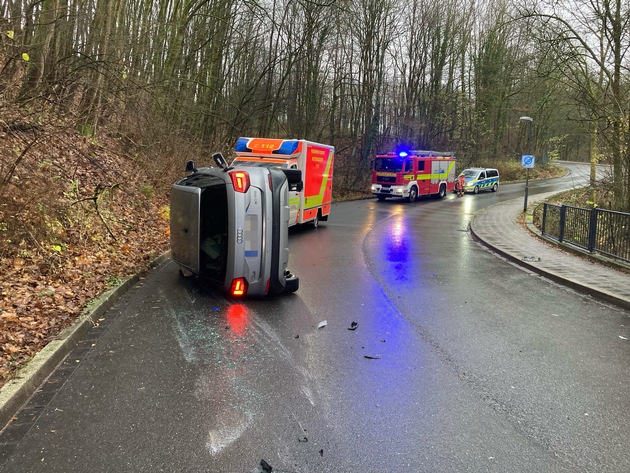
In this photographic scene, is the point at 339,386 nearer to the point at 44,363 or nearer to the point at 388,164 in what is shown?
the point at 44,363

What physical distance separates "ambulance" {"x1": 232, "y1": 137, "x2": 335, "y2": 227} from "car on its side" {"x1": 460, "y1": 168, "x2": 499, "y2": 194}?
2480 centimetres

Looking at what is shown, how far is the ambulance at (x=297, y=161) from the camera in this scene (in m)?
15.8

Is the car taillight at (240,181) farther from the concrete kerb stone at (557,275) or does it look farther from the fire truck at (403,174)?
the fire truck at (403,174)

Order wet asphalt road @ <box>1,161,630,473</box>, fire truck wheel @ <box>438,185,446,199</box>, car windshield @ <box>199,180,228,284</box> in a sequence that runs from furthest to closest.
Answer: fire truck wheel @ <box>438,185,446,199</box>, car windshield @ <box>199,180,228,284</box>, wet asphalt road @ <box>1,161,630,473</box>

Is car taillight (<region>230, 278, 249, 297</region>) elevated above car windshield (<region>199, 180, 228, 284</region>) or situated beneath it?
situated beneath

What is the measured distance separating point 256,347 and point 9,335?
8.00 feet

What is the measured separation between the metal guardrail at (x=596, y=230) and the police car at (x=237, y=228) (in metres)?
7.46

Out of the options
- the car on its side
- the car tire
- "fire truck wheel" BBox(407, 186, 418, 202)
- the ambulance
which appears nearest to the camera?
the car tire

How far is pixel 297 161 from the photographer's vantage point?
15836mm

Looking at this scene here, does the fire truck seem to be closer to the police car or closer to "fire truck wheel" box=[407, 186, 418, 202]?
"fire truck wheel" box=[407, 186, 418, 202]

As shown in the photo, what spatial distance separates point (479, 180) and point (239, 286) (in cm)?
3613

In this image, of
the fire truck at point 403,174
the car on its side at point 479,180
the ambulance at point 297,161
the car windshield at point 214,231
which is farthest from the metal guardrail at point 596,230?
the car on its side at point 479,180

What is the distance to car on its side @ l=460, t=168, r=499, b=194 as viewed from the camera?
3997cm

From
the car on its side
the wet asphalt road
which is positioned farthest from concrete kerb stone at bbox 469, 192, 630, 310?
the car on its side
